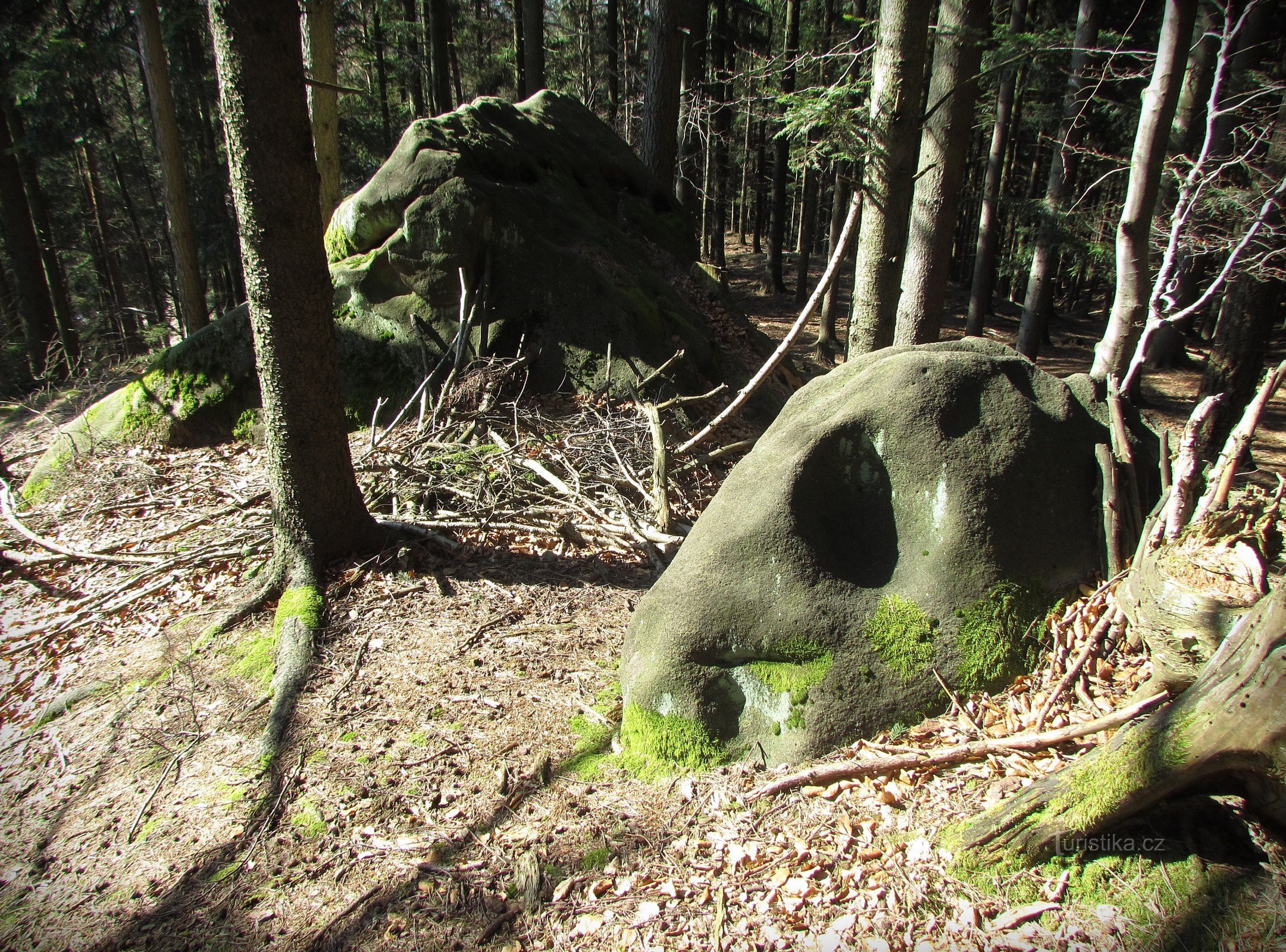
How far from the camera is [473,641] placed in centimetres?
467

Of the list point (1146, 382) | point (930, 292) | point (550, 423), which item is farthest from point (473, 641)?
point (1146, 382)

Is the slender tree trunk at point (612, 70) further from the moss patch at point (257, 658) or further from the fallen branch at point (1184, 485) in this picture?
the fallen branch at point (1184, 485)

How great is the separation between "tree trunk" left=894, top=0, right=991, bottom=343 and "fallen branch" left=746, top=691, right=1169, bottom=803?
431cm

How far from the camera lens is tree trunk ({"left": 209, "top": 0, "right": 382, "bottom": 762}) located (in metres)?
4.20

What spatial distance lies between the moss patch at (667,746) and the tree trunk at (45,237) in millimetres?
17819

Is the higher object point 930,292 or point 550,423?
point 930,292

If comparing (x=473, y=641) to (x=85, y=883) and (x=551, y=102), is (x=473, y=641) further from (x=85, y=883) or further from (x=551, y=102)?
(x=551, y=102)

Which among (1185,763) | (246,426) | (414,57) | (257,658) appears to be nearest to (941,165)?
(1185,763)

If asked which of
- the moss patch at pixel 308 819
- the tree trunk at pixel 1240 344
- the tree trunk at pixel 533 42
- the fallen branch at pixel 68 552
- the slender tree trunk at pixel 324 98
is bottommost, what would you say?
→ the moss patch at pixel 308 819

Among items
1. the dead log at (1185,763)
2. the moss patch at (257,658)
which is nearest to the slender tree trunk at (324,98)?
the moss patch at (257,658)

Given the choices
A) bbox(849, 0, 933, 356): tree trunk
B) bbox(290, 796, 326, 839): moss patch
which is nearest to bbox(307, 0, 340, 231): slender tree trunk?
bbox(849, 0, 933, 356): tree trunk

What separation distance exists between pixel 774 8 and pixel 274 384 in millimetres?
28450

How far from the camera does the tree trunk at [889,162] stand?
18.3 ft

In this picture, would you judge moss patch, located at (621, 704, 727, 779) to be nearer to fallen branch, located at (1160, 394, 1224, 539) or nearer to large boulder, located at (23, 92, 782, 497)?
fallen branch, located at (1160, 394, 1224, 539)
